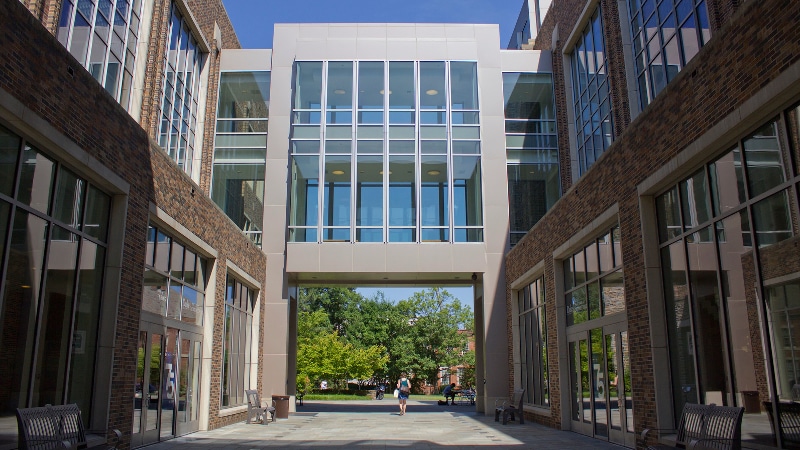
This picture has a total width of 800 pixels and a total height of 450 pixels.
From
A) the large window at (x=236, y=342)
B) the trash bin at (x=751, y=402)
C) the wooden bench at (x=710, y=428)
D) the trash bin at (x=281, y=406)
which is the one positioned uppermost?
the large window at (x=236, y=342)

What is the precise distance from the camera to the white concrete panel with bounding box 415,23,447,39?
2589 centimetres

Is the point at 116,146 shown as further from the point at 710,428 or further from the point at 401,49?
the point at 401,49

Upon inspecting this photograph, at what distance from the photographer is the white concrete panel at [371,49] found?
1009 inches

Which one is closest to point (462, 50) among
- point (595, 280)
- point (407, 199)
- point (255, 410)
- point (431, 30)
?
point (431, 30)

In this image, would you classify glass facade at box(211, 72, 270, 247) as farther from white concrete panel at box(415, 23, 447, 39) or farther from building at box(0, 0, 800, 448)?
white concrete panel at box(415, 23, 447, 39)

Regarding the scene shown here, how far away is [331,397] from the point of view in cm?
4566

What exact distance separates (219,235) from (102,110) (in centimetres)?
706

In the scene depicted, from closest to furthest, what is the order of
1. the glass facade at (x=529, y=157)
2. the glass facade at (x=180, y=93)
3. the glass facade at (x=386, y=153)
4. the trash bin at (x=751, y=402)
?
the trash bin at (x=751, y=402)
the glass facade at (x=180, y=93)
the glass facade at (x=386, y=153)
the glass facade at (x=529, y=157)

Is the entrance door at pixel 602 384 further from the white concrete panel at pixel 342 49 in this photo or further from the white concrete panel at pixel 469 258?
the white concrete panel at pixel 342 49

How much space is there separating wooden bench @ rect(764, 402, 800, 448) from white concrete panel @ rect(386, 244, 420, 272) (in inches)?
650

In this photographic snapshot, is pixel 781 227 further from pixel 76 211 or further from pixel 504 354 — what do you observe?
→ pixel 504 354

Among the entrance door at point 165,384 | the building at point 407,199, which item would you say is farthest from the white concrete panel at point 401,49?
the entrance door at point 165,384

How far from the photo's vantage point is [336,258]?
23.5 meters

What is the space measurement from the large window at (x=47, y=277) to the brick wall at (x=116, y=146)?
1.53 ft
